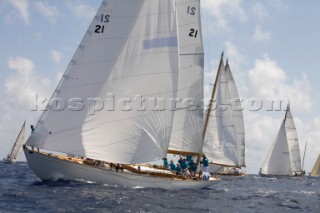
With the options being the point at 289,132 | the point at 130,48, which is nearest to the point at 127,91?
the point at 130,48

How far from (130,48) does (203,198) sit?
1078 cm

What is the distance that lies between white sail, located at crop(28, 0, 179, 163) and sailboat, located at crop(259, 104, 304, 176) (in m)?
58.5

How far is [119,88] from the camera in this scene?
28.5 m

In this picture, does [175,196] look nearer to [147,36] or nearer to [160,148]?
[160,148]

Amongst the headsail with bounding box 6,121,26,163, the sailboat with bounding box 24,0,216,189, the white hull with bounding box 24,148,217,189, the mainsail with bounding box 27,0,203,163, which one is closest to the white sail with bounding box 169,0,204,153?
the mainsail with bounding box 27,0,203,163

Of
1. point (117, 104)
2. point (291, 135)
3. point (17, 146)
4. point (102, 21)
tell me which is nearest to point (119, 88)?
point (117, 104)

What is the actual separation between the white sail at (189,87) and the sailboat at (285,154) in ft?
176

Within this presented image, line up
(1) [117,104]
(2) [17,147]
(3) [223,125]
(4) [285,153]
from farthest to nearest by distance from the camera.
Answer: (2) [17,147] → (4) [285,153] → (3) [223,125] → (1) [117,104]

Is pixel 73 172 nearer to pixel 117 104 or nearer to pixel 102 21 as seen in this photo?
pixel 117 104

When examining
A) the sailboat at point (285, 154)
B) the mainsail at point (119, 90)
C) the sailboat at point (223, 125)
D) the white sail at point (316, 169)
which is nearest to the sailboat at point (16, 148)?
the sailboat at point (285, 154)

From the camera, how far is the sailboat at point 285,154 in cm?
8381

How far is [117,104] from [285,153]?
6462cm

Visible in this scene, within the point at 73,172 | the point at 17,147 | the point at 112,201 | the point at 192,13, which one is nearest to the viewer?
the point at 112,201

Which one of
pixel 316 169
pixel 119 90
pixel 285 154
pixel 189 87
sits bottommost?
pixel 316 169
